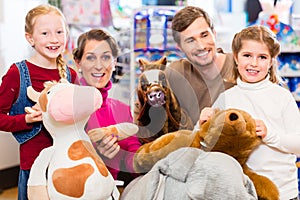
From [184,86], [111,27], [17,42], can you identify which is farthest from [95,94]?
[111,27]

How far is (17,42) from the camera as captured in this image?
8.63 ft

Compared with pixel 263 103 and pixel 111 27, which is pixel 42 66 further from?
pixel 111 27

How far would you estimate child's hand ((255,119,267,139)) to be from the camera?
1338mm

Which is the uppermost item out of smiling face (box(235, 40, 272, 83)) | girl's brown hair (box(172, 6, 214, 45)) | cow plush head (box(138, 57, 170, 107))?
girl's brown hair (box(172, 6, 214, 45))

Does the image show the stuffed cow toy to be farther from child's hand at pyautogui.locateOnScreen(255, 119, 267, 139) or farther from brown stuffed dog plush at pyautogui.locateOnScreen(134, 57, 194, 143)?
child's hand at pyautogui.locateOnScreen(255, 119, 267, 139)

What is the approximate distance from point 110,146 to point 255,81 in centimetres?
47

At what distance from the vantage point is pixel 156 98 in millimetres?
1445

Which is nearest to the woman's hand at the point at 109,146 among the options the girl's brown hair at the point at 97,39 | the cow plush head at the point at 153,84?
the cow plush head at the point at 153,84

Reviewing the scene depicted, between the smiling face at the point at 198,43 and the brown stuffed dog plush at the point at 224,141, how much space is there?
8.0 inches

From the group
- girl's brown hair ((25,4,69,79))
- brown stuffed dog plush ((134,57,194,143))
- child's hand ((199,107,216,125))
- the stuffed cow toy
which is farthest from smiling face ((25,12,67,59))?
child's hand ((199,107,216,125))

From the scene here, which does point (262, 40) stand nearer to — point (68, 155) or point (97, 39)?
point (97, 39)

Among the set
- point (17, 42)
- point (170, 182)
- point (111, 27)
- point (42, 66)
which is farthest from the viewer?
point (111, 27)

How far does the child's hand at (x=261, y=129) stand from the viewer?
134 cm

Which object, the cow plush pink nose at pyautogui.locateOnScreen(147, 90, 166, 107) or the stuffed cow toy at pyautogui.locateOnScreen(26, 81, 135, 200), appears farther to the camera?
the cow plush pink nose at pyautogui.locateOnScreen(147, 90, 166, 107)
